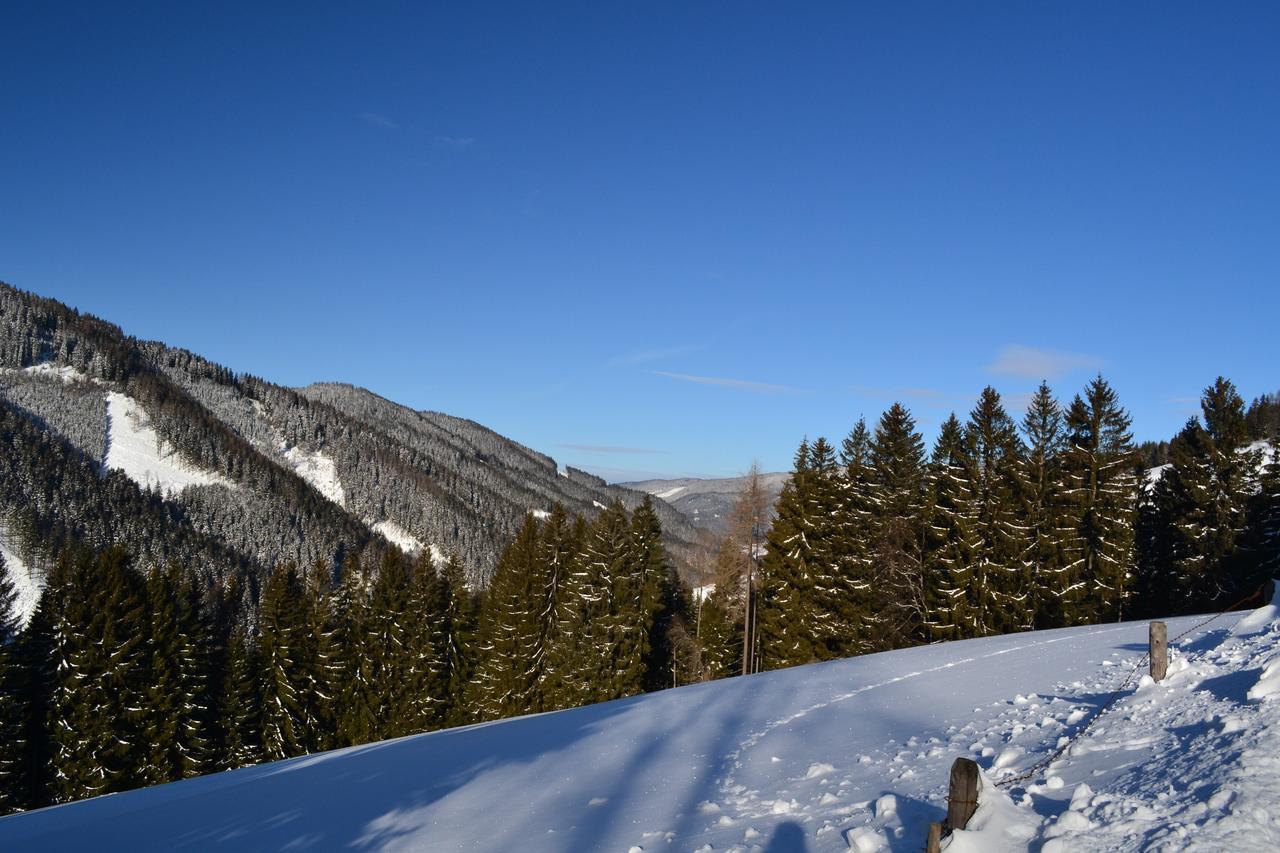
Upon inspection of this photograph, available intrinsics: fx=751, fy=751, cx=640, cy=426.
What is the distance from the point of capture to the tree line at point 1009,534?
92.8ft

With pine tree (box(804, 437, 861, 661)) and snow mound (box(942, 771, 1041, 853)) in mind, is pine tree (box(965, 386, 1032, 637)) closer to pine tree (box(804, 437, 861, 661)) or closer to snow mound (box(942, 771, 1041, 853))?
pine tree (box(804, 437, 861, 661))

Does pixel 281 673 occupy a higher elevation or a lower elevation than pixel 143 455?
lower

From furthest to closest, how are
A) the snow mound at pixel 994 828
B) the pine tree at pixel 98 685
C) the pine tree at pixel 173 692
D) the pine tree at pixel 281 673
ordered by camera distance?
1. the pine tree at pixel 281 673
2. the pine tree at pixel 173 692
3. the pine tree at pixel 98 685
4. the snow mound at pixel 994 828

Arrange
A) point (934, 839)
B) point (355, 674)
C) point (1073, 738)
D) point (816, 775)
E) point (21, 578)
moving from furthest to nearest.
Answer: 1. point (21, 578)
2. point (355, 674)
3. point (816, 775)
4. point (1073, 738)
5. point (934, 839)

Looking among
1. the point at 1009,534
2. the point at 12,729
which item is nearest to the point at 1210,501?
the point at 1009,534

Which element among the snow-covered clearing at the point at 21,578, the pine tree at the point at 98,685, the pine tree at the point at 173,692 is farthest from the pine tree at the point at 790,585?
the snow-covered clearing at the point at 21,578

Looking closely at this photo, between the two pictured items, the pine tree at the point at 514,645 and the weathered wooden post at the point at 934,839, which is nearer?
the weathered wooden post at the point at 934,839

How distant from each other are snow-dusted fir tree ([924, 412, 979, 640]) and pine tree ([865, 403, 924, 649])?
2.35 feet

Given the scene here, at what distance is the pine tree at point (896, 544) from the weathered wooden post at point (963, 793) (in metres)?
25.5

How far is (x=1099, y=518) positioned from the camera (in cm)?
2883

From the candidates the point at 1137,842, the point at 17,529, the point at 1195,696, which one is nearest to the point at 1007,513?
the point at 1195,696

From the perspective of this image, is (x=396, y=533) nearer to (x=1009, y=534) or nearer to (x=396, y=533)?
(x=396, y=533)

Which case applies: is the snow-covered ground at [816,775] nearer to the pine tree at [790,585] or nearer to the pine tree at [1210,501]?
the pine tree at [790,585]

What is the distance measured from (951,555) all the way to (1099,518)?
5916 mm
